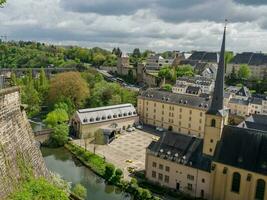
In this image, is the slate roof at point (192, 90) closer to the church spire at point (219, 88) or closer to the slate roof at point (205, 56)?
the church spire at point (219, 88)

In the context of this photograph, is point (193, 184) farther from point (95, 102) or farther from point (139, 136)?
point (95, 102)

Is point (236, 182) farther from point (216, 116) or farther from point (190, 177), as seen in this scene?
point (216, 116)

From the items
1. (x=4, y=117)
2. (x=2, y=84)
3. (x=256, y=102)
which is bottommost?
(x=256, y=102)

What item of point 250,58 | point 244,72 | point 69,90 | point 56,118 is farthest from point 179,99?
point 250,58

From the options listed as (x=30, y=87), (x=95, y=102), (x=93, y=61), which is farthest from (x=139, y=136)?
(x=93, y=61)

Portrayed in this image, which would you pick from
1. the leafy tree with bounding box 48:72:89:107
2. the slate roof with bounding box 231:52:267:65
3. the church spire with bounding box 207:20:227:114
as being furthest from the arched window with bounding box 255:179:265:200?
the slate roof with bounding box 231:52:267:65

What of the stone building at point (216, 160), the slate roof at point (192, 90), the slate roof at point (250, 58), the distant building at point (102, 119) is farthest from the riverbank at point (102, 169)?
the slate roof at point (250, 58)
